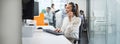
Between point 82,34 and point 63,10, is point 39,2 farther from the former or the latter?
point 82,34

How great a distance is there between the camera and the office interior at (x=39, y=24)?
3.94 ft

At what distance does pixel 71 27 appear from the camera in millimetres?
2111

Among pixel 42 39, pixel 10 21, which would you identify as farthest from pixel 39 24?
pixel 10 21

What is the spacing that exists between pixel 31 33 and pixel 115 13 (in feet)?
4.35

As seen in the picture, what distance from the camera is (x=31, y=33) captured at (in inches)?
65.9

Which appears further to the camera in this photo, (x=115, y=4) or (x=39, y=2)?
(x=115, y=4)

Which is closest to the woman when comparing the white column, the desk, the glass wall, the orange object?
the desk

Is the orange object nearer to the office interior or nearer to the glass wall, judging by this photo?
the office interior

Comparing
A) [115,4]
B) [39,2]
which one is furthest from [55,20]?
[115,4]

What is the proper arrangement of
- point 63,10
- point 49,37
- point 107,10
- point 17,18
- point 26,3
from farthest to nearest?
point 107,10
point 63,10
point 49,37
point 26,3
point 17,18


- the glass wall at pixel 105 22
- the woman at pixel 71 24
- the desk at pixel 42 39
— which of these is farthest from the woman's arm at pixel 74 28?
the glass wall at pixel 105 22

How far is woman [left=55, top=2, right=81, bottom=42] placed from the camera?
197 centimetres

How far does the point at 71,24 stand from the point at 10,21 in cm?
101

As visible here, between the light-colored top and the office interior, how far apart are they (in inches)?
4.1
